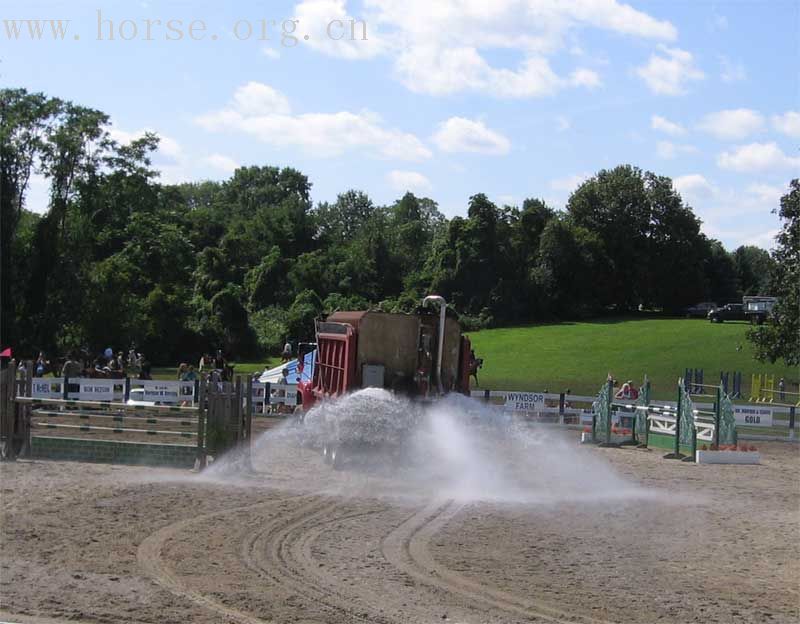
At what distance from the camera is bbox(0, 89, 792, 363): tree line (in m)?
50.6

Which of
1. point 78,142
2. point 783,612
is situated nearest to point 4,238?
point 78,142

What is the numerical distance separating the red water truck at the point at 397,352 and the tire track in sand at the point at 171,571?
570cm

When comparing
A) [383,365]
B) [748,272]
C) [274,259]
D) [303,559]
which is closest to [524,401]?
[383,365]

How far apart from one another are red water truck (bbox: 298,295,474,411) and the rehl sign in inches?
499

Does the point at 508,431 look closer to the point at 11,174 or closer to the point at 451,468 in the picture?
the point at 451,468

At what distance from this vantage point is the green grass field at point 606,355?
5456 centimetres

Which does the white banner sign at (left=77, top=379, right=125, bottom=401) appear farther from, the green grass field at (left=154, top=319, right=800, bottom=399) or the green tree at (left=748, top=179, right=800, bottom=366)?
the green tree at (left=748, top=179, right=800, bottom=366)

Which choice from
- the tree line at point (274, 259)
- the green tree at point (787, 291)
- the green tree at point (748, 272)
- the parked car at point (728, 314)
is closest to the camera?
the green tree at point (787, 291)

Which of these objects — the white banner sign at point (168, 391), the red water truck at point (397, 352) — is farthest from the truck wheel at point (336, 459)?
the white banner sign at point (168, 391)

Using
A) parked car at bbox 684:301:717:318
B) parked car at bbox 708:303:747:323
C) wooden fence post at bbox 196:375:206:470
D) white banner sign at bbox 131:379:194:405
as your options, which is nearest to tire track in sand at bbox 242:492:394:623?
wooden fence post at bbox 196:375:206:470

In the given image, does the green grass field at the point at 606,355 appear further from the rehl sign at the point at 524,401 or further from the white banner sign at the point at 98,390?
the white banner sign at the point at 98,390

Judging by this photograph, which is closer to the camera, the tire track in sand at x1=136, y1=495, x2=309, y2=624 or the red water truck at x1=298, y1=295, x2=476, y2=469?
the tire track in sand at x1=136, y1=495, x2=309, y2=624

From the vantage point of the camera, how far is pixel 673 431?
74.5ft

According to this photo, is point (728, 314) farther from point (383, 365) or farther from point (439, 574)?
point (439, 574)
